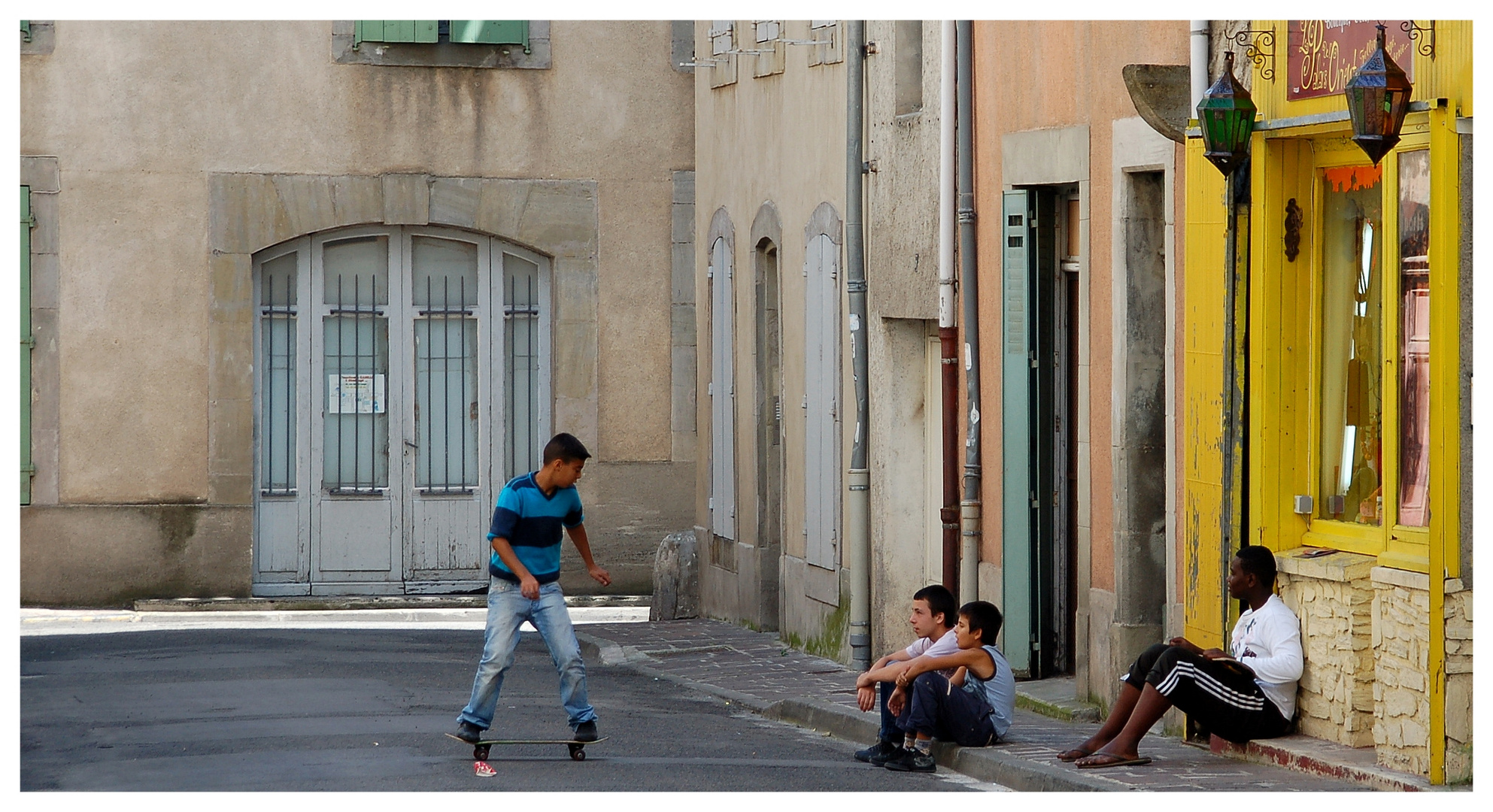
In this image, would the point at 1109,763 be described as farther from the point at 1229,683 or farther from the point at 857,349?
the point at 857,349

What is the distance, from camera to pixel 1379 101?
7.92 m

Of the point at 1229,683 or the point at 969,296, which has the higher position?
the point at 969,296

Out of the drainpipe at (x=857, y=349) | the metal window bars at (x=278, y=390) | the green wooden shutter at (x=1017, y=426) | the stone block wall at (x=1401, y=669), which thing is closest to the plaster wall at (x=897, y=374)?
the drainpipe at (x=857, y=349)

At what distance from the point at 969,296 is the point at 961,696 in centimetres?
337

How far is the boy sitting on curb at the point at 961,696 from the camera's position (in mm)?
9492

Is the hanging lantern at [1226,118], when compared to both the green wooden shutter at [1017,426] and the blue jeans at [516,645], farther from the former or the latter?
the blue jeans at [516,645]

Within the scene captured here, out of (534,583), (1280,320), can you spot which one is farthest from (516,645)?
(1280,320)

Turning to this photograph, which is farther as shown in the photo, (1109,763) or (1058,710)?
(1058,710)

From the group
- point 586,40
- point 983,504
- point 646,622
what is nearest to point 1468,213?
point 983,504

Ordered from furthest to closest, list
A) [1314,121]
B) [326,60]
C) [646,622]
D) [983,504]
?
[326,60], [646,622], [983,504], [1314,121]

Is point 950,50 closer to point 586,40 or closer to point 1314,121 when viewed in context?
point 1314,121

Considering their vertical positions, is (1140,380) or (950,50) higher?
(950,50)

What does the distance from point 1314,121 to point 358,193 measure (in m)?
11.1

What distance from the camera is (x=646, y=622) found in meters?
17.2
